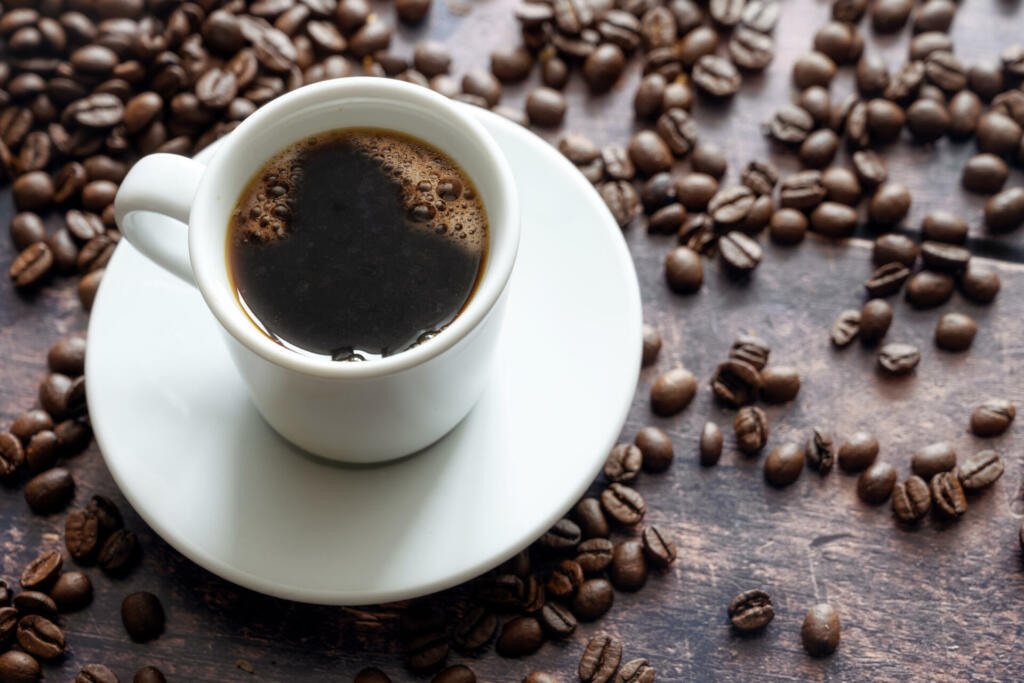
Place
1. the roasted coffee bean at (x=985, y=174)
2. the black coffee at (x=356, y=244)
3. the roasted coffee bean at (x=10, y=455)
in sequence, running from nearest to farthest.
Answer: the black coffee at (x=356, y=244)
the roasted coffee bean at (x=10, y=455)
the roasted coffee bean at (x=985, y=174)

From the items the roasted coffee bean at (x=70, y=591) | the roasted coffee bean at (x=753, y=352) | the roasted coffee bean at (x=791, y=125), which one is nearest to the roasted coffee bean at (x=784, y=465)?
the roasted coffee bean at (x=753, y=352)

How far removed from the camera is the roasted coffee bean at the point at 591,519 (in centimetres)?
138

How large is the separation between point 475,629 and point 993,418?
859 millimetres

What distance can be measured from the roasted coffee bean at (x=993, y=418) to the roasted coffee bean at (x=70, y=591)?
136 centimetres

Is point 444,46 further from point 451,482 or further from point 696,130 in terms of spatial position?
point 451,482

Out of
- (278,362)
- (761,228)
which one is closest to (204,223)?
(278,362)

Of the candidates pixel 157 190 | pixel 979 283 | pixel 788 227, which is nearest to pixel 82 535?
pixel 157 190

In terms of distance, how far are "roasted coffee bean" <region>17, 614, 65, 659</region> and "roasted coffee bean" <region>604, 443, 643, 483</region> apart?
814 mm

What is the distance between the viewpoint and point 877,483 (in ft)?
4.57

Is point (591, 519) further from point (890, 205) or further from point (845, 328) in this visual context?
point (890, 205)

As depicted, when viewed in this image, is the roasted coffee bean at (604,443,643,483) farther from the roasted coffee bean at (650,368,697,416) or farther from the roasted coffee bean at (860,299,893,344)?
the roasted coffee bean at (860,299,893,344)

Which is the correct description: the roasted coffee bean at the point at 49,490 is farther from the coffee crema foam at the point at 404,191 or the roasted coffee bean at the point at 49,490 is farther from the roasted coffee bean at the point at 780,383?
the roasted coffee bean at the point at 780,383

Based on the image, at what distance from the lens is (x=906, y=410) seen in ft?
4.84

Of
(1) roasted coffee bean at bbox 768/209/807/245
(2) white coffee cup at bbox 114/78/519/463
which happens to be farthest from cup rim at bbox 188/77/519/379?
(1) roasted coffee bean at bbox 768/209/807/245
